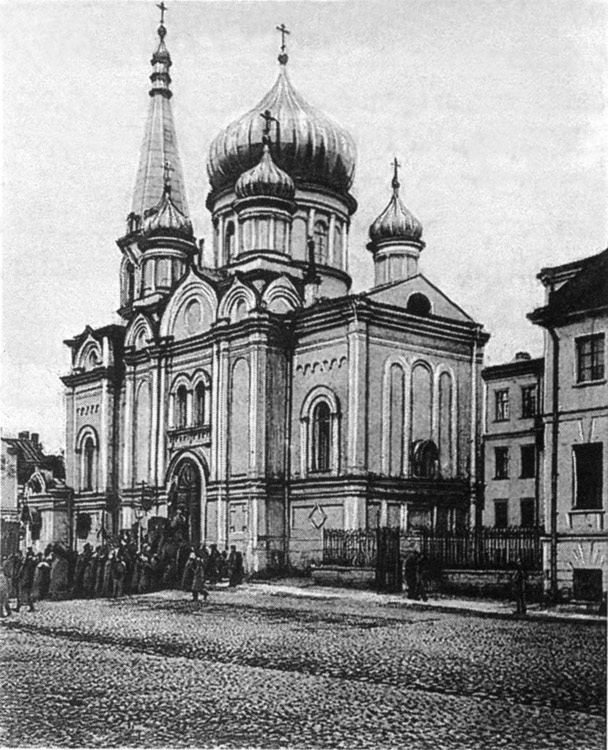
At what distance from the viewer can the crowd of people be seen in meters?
16.8

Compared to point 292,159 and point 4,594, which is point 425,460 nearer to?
point 292,159

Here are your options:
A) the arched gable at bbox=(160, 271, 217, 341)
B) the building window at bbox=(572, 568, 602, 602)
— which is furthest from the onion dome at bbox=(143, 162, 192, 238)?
the building window at bbox=(572, 568, 602, 602)

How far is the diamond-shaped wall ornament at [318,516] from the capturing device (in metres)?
23.2

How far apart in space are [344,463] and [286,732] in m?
14.1

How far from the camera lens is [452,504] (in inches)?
939

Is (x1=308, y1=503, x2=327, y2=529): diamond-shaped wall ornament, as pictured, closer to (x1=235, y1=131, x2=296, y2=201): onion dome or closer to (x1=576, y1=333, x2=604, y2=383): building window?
(x1=235, y1=131, x2=296, y2=201): onion dome

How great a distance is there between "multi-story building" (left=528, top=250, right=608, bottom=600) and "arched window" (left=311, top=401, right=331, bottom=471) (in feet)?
30.6

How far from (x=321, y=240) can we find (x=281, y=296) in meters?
4.11

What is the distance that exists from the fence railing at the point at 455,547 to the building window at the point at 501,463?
4.98 m

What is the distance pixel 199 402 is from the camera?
1012 inches

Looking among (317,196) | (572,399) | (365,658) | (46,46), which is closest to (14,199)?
(46,46)

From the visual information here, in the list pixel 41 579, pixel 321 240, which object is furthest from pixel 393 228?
pixel 41 579

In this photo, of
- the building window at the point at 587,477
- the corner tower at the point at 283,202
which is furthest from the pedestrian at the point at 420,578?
the corner tower at the point at 283,202

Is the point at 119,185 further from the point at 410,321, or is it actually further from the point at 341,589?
the point at 410,321
